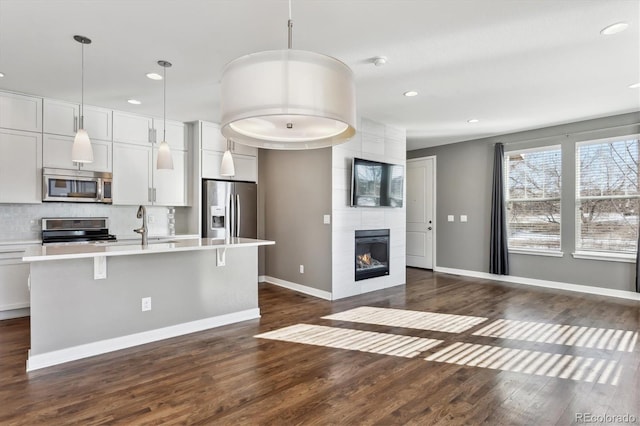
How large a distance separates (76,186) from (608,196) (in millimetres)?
7098

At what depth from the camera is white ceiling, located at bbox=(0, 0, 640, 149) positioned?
92.7 inches

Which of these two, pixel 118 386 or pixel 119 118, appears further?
pixel 119 118

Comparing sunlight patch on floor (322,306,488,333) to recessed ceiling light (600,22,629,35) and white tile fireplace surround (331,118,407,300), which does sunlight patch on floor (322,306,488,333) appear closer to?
white tile fireplace surround (331,118,407,300)

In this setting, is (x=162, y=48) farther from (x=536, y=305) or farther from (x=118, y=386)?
(x=536, y=305)

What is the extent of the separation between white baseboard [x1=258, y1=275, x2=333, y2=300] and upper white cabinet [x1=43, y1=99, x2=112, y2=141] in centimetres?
310

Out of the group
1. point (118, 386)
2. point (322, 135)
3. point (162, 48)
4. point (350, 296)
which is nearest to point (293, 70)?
point (322, 135)

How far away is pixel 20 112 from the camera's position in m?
4.04

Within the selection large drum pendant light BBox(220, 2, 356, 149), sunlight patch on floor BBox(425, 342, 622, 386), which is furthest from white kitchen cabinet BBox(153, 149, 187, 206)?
sunlight patch on floor BBox(425, 342, 622, 386)

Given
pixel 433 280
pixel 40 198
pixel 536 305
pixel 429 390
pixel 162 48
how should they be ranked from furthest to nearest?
1. pixel 433 280
2. pixel 536 305
3. pixel 40 198
4. pixel 162 48
5. pixel 429 390

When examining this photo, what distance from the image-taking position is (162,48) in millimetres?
2906

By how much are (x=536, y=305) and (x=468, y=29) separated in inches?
140

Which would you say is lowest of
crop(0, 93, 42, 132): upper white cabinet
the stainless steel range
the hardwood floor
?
the hardwood floor

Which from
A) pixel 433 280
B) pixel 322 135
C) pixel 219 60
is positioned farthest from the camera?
pixel 433 280

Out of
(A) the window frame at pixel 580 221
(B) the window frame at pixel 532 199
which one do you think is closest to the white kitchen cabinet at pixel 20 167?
(B) the window frame at pixel 532 199
